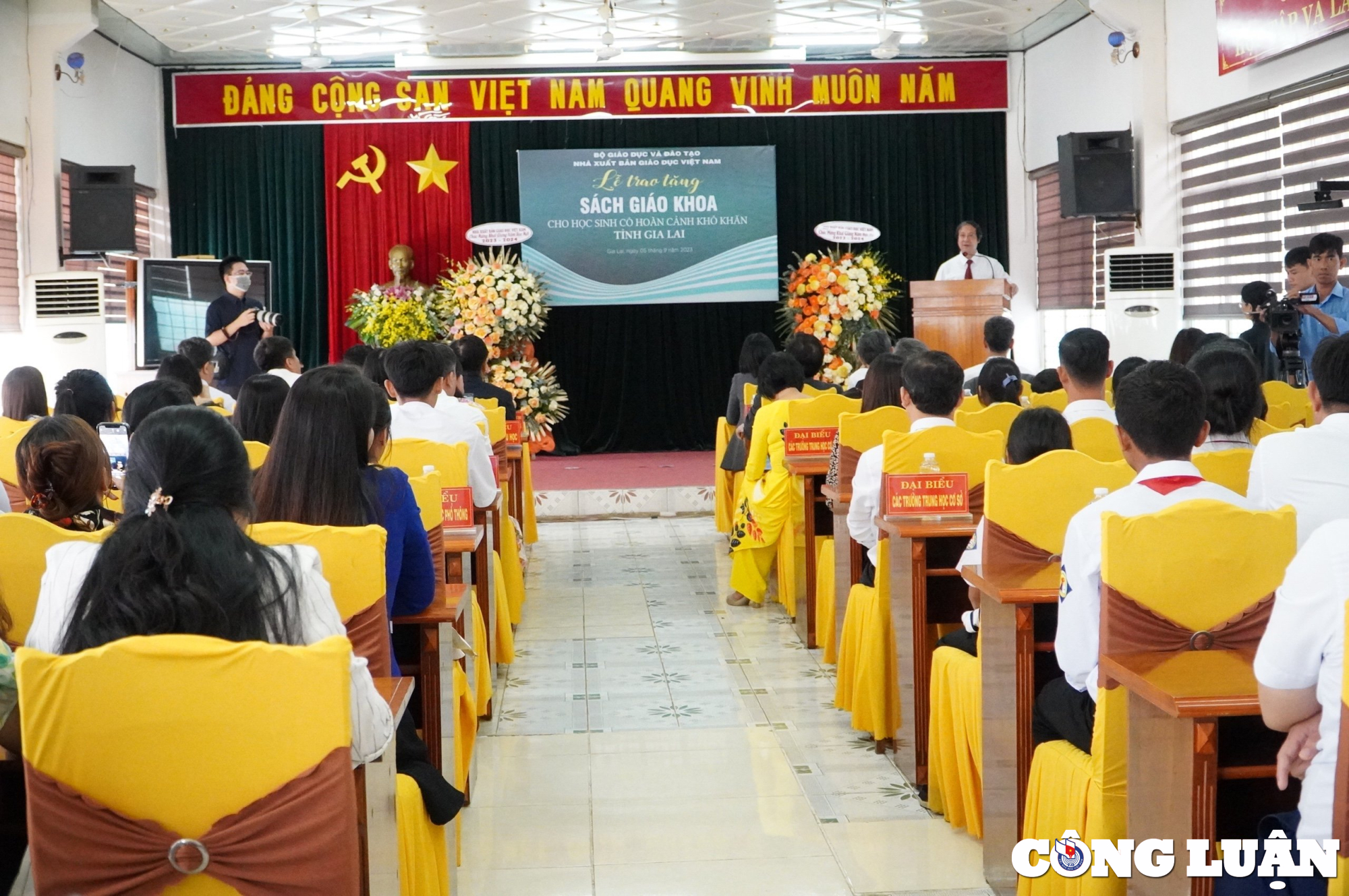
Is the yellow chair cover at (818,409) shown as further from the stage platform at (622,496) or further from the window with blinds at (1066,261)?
the window with blinds at (1066,261)

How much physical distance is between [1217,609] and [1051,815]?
59 centimetres

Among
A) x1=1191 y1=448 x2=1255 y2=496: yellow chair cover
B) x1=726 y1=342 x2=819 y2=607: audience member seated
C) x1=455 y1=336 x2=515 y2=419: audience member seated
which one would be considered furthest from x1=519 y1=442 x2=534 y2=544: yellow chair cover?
x1=1191 y1=448 x2=1255 y2=496: yellow chair cover

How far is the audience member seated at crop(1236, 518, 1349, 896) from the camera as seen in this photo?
1720 mm

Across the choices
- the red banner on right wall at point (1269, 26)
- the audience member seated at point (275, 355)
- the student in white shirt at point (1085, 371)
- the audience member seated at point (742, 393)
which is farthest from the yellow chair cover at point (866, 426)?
the red banner on right wall at point (1269, 26)

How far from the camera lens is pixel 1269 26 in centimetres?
673

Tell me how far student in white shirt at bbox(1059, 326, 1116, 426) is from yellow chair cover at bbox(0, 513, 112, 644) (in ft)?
9.04

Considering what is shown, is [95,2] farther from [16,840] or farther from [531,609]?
[16,840]

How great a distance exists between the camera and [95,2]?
8281 mm

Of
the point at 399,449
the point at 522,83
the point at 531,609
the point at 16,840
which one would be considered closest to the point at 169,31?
the point at 522,83

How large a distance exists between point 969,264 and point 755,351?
9.78 ft

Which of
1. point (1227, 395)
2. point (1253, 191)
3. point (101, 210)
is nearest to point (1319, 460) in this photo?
point (1227, 395)

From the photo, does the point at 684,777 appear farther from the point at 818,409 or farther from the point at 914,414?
the point at 818,409

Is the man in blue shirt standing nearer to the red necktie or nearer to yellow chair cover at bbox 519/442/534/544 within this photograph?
the red necktie

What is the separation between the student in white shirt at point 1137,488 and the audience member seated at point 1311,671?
52cm
